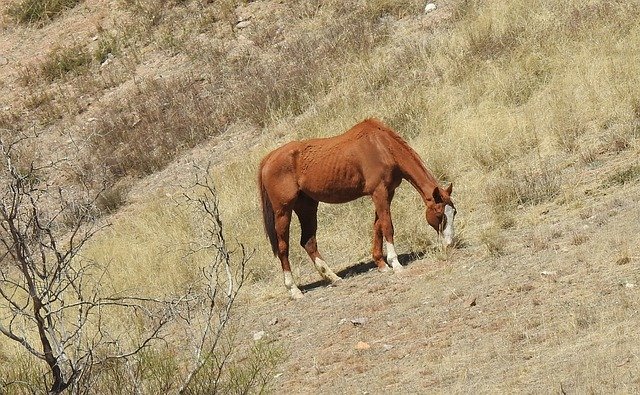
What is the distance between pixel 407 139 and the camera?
55.4ft

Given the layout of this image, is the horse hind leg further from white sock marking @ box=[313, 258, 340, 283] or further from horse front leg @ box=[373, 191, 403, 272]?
horse front leg @ box=[373, 191, 403, 272]

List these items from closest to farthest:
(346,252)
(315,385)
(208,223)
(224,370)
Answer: (315,385)
(224,370)
(346,252)
(208,223)

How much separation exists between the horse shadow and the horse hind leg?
0.64ft

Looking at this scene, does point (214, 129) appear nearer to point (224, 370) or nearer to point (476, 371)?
point (224, 370)

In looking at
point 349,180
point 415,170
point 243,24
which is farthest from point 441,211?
point 243,24

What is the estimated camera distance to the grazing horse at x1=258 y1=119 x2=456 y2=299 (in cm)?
1183

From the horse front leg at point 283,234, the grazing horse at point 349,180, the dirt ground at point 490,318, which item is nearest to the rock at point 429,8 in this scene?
the dirt ground at point 490,318

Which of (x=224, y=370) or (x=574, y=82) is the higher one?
(x=224, y=370)

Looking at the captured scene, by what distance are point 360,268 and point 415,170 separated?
1378 millimetres

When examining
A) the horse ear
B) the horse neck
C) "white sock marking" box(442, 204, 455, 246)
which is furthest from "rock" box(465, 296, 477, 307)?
the horse neck

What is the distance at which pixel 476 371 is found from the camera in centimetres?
792

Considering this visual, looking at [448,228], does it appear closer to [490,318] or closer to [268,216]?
[268,216]

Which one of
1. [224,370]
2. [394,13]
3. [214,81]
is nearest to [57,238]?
[214,81]

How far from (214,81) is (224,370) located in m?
13.9
